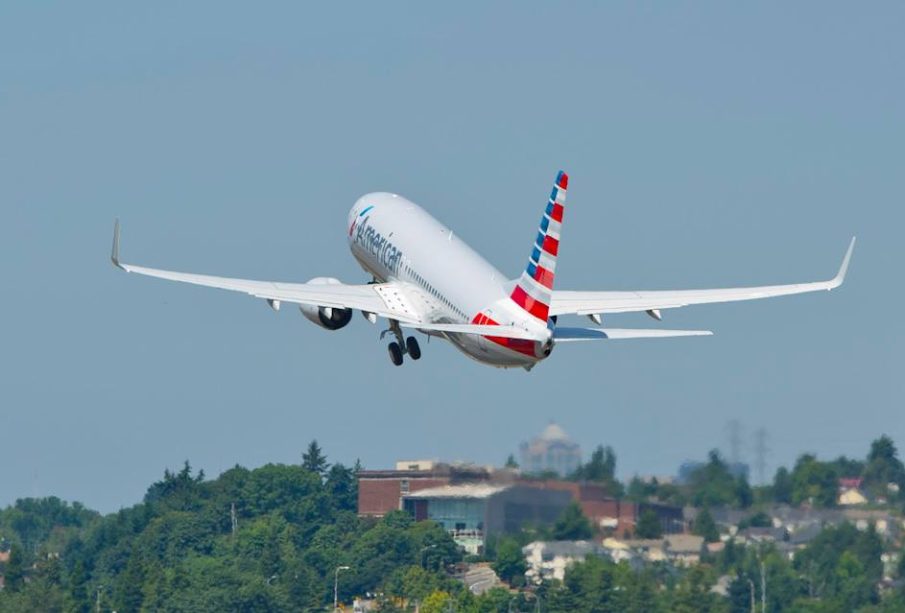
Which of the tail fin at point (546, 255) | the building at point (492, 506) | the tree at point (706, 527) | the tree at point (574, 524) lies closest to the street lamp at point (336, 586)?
the building at point (492, 506)

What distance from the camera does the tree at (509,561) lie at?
101 m

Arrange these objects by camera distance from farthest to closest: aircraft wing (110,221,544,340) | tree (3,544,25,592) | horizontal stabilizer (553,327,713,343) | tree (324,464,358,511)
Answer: tree (324,464,358,511) < tree (3,544,25,592) < aircraft wing (110,221,544,340) < horizontal stabilizer (553,327,713,343)

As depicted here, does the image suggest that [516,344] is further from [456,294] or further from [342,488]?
[342,488]

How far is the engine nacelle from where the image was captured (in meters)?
101

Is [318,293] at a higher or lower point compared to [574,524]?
higher

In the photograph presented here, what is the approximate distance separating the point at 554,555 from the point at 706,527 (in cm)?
587

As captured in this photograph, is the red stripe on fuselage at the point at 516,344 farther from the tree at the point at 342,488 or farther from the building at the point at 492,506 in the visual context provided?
the tree at the point at 342,488

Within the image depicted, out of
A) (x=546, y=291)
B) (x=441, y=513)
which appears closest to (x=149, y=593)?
(x=441, y=513)

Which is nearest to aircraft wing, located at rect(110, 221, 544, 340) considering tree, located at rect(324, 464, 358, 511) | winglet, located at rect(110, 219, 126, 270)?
winglet, located at rect(110, 219, 126, 270)

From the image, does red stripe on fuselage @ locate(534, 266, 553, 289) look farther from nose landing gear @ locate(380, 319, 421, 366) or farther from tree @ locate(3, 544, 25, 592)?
tree @ locate(3, 544, 25, 592)

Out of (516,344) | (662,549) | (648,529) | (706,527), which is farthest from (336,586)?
(516,344)

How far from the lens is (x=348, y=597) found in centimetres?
12100

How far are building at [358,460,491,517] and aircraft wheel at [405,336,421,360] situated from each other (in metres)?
4.40

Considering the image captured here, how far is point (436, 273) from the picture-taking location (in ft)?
320
